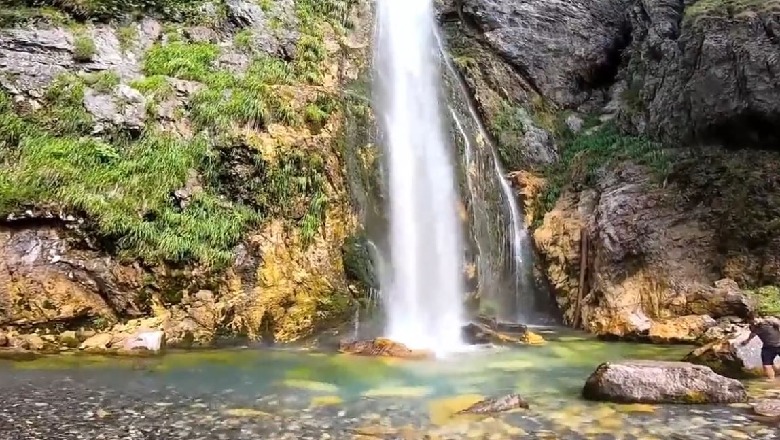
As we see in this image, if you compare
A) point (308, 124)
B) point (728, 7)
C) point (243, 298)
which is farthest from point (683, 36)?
point (243, 298)

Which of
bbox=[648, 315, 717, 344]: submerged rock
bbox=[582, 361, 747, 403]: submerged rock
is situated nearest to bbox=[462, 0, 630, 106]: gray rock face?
bbox=[648, 315, 717, 344]: submerged rock

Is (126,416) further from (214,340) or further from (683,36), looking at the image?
(683,36)

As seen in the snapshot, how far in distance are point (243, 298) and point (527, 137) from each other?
10410 millimetres

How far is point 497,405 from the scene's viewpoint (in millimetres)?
7066

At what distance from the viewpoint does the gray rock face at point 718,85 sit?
1502 centimetres

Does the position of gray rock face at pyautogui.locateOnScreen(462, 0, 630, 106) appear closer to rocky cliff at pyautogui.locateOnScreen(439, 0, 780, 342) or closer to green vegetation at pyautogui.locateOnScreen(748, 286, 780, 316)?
rocky cliff at pyautogui.locateOnScreen(439, 0, 780, 342)

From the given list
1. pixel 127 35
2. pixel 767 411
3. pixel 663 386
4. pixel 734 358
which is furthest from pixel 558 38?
pixel 767 411

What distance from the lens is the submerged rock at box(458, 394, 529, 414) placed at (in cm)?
699

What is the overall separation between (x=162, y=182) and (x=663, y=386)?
981 cm

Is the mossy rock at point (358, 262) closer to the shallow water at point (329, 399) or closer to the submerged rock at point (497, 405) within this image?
the shallow water at point (329, 399)

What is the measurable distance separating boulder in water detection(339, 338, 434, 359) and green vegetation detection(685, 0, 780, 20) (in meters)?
11.5

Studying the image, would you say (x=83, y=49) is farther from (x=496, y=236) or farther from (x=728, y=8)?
(x=728, y=8)

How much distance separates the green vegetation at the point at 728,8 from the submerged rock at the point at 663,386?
450 inches

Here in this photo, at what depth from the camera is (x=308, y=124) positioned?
48.6 ft
